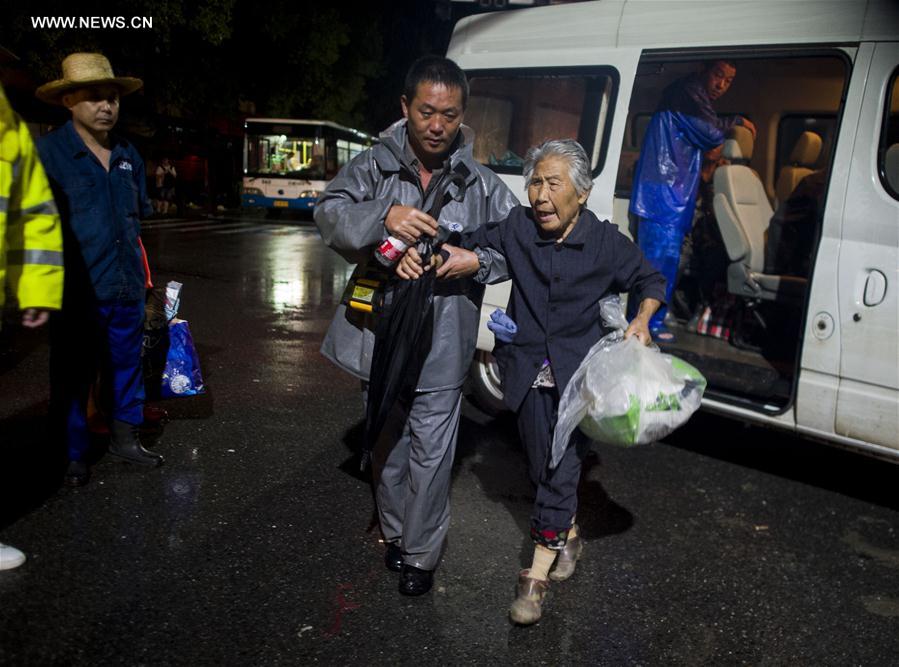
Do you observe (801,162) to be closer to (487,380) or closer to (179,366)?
(487,380)

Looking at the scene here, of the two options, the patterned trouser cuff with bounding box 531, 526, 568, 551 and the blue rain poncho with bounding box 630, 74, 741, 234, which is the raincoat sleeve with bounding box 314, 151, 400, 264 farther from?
the blue rain poncho with bounding box 630, 74, 741, 234

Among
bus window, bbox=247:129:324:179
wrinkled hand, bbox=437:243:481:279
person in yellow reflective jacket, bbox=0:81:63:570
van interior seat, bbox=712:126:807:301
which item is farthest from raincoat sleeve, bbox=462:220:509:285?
bus window, bbox=247:129:324:179

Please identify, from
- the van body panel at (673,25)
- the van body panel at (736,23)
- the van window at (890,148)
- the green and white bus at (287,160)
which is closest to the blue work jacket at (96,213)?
the van body panel at (673,25)

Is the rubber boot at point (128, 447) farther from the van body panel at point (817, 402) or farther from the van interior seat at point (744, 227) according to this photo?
the van interior seat at point (744, 227)

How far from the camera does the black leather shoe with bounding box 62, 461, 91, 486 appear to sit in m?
3.81

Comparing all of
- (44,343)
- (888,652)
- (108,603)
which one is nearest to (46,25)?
(44,343)

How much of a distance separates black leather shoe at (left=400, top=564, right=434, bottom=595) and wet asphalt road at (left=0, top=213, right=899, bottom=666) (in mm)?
51

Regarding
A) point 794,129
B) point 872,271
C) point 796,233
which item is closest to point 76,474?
point 872,271

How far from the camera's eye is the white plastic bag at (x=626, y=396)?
270 cm

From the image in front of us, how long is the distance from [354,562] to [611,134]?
9.70ft

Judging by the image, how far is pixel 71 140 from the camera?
366cm

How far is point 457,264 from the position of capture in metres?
2.84

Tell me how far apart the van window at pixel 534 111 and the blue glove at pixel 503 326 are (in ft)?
7.24

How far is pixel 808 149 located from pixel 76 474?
5.95 m
